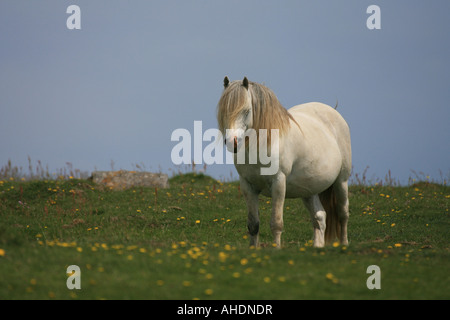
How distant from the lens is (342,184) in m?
10.2

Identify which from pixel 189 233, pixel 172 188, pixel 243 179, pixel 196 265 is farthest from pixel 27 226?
pixel 196 265

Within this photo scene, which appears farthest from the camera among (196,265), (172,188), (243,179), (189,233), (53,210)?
(172,188)

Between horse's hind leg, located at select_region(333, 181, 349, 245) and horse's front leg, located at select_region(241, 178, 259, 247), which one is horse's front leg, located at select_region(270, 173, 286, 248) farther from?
horse's hind leg, located at select_region(333, 181, 349, 245)

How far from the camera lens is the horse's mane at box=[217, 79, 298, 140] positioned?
25.4 ft

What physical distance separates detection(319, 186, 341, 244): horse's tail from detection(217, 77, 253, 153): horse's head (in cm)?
317

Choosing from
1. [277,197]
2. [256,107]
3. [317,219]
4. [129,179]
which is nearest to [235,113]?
[256,107]

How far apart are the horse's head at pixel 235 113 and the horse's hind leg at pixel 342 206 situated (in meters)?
3.09

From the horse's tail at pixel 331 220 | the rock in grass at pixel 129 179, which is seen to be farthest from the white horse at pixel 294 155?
the rock in grass at pixel 129 179

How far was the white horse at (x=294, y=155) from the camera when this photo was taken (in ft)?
25.8

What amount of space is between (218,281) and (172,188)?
36.7ft

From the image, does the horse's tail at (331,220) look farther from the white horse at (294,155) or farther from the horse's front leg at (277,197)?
the horse's front leg at (277,197)

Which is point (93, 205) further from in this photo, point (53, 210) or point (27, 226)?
point (27, 226)

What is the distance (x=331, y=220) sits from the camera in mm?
10242
